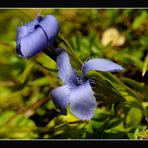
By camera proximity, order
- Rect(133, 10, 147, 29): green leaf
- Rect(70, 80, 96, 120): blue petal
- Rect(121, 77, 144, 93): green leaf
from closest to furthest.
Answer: Rect(70, 80, 96, 120): blue petal
Rect(121, 77, 144, 93): green leaf
Rect(133, 10, 147, 29): green leaf

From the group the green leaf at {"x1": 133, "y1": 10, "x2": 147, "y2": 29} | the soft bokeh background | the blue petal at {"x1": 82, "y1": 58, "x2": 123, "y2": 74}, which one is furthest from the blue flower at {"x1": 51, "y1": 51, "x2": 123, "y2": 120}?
the green leaf at {"x1": 133, "y1": 10, "x2": 147, "y2": 29}

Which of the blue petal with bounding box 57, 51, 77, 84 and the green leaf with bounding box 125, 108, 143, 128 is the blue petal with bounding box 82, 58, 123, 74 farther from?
the green leaf with bounding box 125, 108, 143, 128

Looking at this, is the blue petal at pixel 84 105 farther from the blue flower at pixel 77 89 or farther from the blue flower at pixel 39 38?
the blue flower at pixel 39 38

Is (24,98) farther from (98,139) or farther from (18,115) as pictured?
(98,139)

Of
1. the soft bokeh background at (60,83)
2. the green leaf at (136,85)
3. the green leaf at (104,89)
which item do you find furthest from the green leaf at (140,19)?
the green leaf at (104,89)

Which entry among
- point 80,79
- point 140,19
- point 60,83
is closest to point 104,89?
point 80,79

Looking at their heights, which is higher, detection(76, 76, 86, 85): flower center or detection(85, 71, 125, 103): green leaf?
detection(76, 76, 86, 85): flower center
